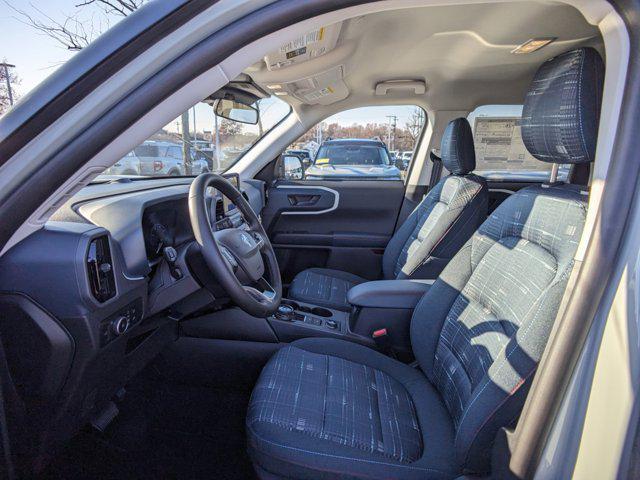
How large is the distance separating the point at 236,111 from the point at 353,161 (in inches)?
57.0

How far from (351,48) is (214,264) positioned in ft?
4.32

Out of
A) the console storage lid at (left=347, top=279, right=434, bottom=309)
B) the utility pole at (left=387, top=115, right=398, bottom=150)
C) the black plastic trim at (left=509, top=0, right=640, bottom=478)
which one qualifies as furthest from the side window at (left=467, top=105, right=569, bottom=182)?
the black plastic trim at (left=509, top=0, right=640, bottom=478)

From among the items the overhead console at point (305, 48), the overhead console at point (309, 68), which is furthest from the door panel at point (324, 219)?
the overhead console at point (305, 48)

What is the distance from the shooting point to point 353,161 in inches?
141

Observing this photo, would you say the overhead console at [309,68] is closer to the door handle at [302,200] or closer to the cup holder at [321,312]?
the door handle at [302,200]

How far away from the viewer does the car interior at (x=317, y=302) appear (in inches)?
36.1

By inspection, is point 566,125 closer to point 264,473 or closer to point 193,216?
point 193,216

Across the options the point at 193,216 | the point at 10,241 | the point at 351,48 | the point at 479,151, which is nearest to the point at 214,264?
the point at 193,216

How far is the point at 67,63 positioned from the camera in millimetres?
701

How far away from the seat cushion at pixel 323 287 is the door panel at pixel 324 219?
1.02ft

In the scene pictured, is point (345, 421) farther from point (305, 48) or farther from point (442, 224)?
point (305, 48)

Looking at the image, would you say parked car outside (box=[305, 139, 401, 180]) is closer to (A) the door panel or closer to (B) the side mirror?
(B) the side mirror

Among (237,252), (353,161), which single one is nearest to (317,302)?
(237,252)

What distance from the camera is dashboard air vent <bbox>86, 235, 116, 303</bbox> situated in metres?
0.98
